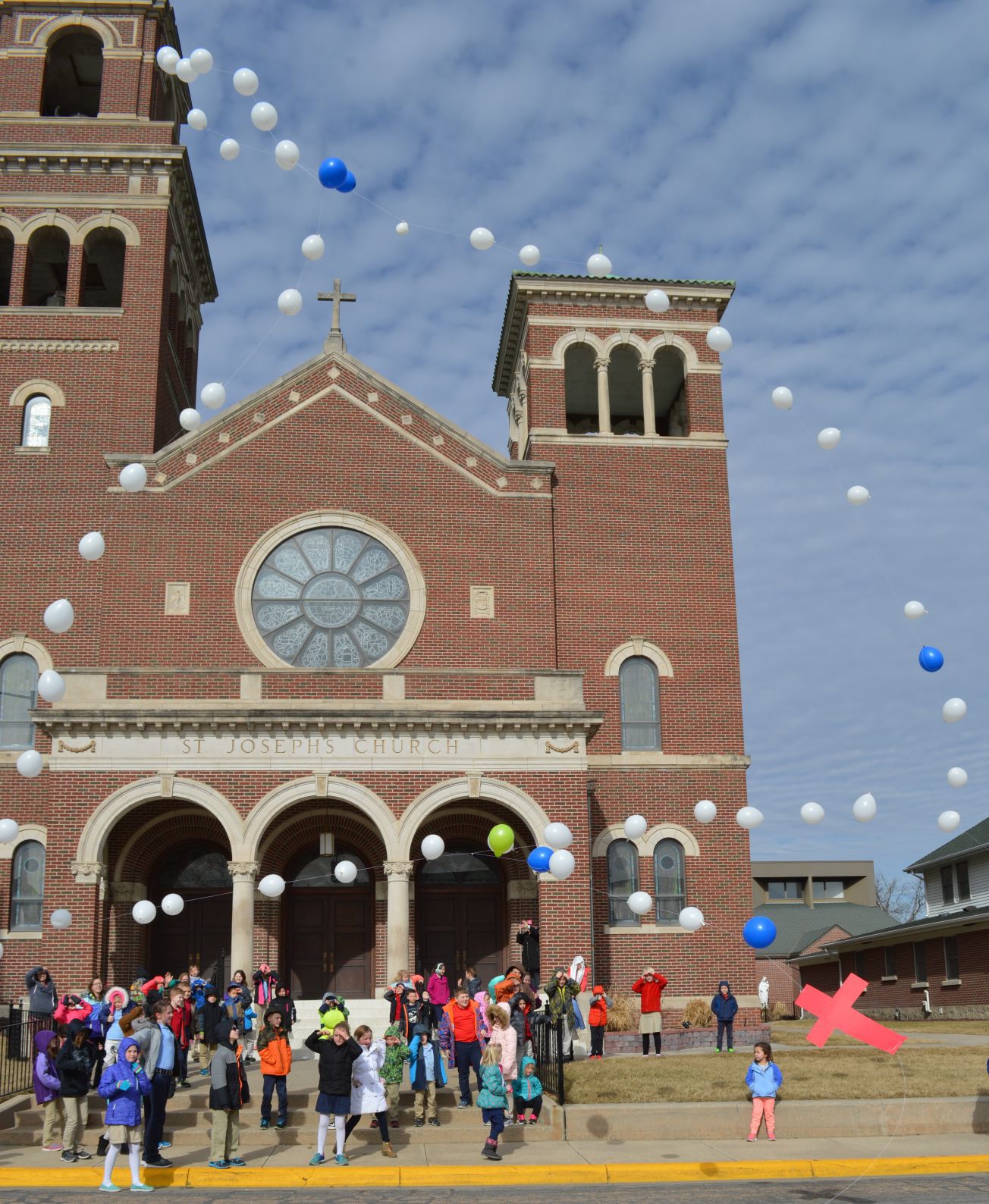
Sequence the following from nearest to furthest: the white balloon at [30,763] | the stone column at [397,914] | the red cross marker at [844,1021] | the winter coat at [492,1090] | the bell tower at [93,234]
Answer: the red cross marker at [844,1021] < the winter coat at [492,1090] < the white balloon at [30,763] < the stone column at [397,914] < the bell tower at [93,234]

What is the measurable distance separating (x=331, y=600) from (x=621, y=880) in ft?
27.5

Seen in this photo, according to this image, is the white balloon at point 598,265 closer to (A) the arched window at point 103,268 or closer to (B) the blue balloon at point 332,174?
(B) the blue balloon at point 332,174

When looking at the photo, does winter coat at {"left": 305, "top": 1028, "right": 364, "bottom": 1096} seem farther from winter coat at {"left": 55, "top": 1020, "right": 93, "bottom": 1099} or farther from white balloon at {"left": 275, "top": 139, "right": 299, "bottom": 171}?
white balloon at {"left": 275, "top": 139, "right": 299, "bottom": 171}

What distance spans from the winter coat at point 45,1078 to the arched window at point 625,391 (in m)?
19.7

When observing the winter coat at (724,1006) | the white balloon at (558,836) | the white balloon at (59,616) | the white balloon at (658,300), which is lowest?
the winter coat at (724,1006)

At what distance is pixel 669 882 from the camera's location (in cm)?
2723

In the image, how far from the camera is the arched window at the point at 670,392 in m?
31.9

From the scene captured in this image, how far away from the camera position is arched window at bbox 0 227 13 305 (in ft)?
103

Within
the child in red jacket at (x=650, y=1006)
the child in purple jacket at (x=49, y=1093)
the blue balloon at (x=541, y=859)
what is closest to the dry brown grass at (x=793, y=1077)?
the child in red jacket at (x=650, y=1006)

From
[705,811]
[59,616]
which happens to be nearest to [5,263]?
[59,616]

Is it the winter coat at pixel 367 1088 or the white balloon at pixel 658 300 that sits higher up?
the white balloon at pixel 658 300

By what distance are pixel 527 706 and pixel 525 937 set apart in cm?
433

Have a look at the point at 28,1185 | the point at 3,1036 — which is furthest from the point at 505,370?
the point at 28,1185

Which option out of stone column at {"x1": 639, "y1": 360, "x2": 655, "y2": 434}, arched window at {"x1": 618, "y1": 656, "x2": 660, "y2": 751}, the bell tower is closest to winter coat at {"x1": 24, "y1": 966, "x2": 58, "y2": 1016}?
arched window at {"x1": 618, "y1": 656, "x2": 660, "y2": 751}
